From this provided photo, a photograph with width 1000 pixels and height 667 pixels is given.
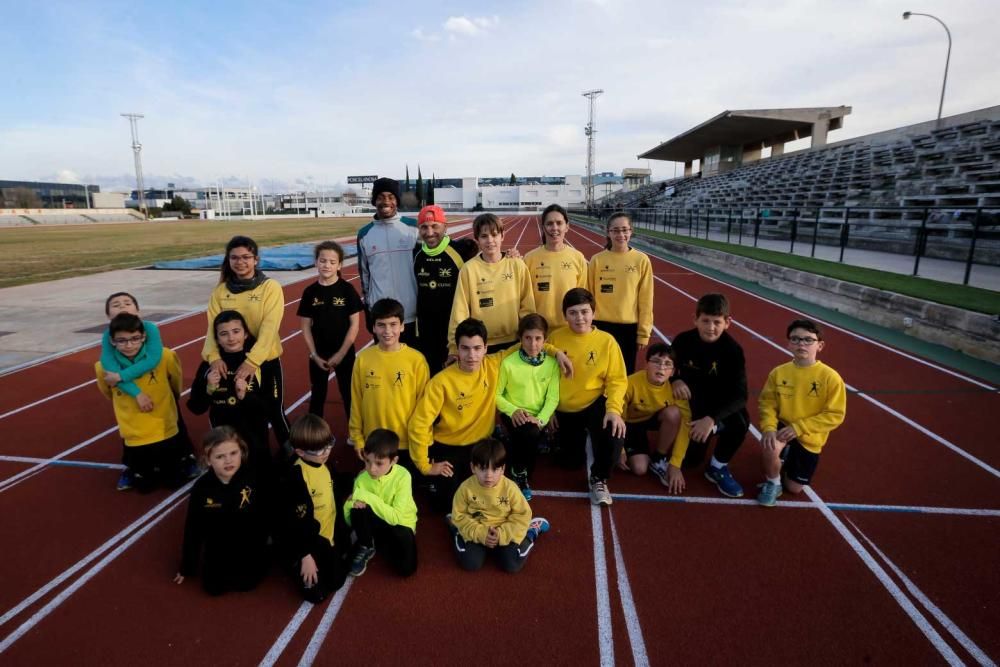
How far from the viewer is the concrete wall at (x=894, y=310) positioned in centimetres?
624

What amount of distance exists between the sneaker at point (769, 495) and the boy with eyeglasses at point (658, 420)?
1.69 feet

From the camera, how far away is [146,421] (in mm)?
3717

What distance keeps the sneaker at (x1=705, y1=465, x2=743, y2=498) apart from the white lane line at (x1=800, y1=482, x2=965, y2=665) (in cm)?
51

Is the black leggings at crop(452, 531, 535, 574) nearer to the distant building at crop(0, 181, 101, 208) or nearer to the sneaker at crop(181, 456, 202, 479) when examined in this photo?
the sneaker at crop(181, 456, 202, 479)

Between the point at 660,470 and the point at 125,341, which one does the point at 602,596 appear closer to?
the point at 660,470

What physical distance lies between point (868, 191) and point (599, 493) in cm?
2029

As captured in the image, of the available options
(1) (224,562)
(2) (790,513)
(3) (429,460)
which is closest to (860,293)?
(2) (790,513)

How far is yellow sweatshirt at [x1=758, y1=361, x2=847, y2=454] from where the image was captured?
3.45 metres

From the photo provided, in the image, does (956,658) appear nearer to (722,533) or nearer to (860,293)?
(722,533)

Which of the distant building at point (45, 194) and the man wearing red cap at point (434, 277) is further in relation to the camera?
the distant building at point (45, 194)

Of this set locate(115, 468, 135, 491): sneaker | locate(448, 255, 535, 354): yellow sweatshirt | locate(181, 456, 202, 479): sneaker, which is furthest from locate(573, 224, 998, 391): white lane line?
locate(115, 468, 135, 491): sneaker

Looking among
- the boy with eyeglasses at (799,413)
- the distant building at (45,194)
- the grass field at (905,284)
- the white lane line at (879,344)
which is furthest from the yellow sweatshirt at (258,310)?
the distant building at (45,194)

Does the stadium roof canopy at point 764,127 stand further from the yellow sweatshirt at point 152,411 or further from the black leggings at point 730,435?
the yellow sweatshirt at point 152,411

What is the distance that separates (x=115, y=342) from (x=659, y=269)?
14120 millimetres
